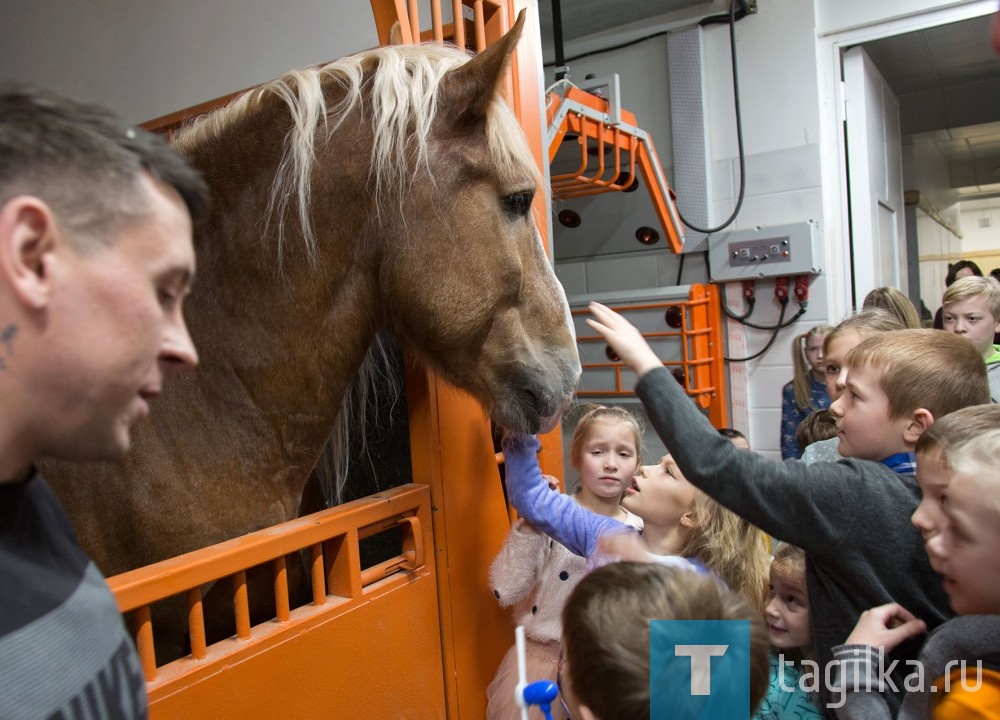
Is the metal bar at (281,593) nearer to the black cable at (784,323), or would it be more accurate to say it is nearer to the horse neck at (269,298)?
the horse neck at (269,298)

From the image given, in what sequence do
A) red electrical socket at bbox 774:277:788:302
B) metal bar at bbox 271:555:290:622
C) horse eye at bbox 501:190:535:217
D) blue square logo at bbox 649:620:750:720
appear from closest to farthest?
1. blue square logo at bbox 649:620:750:720
2. metal bar at bbox 271:555:290:622
3. horse eye at bbox 501:190:535:217
4. red electrical socket at bbox 774:277:788:302

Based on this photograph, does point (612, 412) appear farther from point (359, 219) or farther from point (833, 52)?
point (833, 52)

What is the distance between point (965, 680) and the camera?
681 mm

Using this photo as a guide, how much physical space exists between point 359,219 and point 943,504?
837 mm

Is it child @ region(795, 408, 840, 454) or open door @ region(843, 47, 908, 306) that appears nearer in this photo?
child @ region(795, 408, 840, 454)

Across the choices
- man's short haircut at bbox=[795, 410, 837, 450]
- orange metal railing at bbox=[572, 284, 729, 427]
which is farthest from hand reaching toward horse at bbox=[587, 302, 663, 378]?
orange metal railing at bbox=[572, 284, 729, 427]

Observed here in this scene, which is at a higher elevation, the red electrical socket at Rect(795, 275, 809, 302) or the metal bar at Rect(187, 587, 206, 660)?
the red electrical socket at Rect(795, 275, 809, 302)

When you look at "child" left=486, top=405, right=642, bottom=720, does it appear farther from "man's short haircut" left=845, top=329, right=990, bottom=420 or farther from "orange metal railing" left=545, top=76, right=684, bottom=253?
"orange metal railing" left=545, top=76, right=684, bottom=253

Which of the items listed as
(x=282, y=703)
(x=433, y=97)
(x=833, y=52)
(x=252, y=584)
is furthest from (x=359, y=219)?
(x=833, y=52)

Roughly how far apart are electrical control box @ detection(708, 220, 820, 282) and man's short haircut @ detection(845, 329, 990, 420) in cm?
234

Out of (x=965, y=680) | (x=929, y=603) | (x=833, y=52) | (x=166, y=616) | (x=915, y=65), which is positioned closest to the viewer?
(x=965, y=680)

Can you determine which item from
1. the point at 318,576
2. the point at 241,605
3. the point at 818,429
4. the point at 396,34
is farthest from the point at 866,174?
the point at 241,605

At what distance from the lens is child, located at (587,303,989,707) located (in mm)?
873

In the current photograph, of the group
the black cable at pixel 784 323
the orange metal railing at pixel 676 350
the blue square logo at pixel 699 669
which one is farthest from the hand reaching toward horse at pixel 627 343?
the black cable at pixel 784 323
